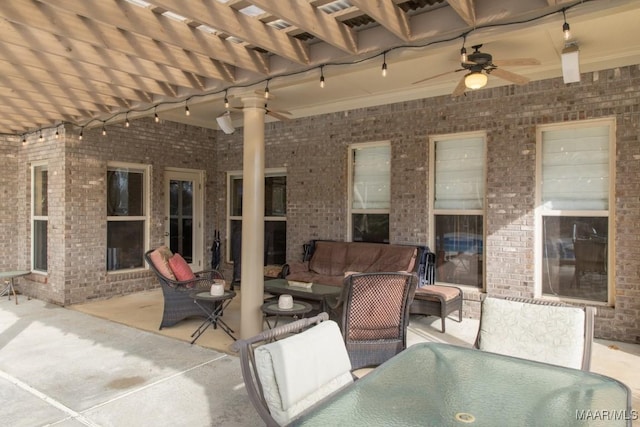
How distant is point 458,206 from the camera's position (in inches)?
237

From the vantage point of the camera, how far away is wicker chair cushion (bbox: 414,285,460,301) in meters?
5.20

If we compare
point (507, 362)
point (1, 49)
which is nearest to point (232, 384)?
point (507, 362)

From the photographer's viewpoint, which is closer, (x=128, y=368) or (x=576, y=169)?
(x=128, y=368)

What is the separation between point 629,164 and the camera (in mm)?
4715

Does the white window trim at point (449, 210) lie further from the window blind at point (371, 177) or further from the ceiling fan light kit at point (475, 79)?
the ceiling fan light kit at point (475, 79)

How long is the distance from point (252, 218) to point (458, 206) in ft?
9.66

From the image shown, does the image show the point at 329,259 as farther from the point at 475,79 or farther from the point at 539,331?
the point at 539,331

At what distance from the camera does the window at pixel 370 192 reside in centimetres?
664

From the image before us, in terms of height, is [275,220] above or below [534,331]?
above

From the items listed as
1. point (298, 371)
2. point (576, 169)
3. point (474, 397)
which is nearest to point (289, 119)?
point (576, 169)

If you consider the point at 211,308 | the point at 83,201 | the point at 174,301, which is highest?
the point at 83,201

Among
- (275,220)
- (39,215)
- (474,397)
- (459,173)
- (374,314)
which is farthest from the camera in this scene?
(275,220)

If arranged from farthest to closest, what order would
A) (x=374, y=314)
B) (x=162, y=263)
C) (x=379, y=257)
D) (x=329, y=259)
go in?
1. (x=329, y=259)
2. (x=379, y=257)
3. (x=162, y=263)
4. (x=374, y=314)

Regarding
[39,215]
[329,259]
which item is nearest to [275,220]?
[329,259]
